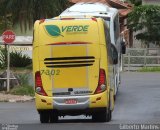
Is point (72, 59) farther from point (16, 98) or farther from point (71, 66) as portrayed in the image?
point (16, 98)

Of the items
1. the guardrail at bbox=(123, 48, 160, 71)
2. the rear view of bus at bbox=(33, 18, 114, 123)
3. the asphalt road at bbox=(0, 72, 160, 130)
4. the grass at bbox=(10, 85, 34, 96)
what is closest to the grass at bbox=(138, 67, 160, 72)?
the guardrail at bbox=(123, 48, 160, 71)

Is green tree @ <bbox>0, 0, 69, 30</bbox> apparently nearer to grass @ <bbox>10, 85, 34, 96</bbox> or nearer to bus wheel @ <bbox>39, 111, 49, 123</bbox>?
grass @ <bbox>10, 85, 34, 96</bbox>

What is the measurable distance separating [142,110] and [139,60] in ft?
86.3

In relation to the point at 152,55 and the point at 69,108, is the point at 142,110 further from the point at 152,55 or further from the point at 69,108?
the point at 152,55

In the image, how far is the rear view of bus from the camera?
19.0m

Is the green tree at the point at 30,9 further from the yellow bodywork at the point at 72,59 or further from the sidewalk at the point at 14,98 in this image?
the yellow bodywork at the point at 72,59

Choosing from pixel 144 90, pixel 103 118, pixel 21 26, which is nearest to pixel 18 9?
pixel 21 26

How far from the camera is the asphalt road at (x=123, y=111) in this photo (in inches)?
723

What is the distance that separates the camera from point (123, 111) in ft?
88.8

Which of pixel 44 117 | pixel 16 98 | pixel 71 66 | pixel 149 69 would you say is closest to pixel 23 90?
pixel 16 98

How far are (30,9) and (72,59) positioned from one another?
31.2 meters

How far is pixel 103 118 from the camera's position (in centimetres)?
1997

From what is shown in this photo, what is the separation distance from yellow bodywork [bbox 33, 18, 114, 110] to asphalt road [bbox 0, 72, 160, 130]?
0.82 m

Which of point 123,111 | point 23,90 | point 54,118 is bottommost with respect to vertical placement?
point 23,90
